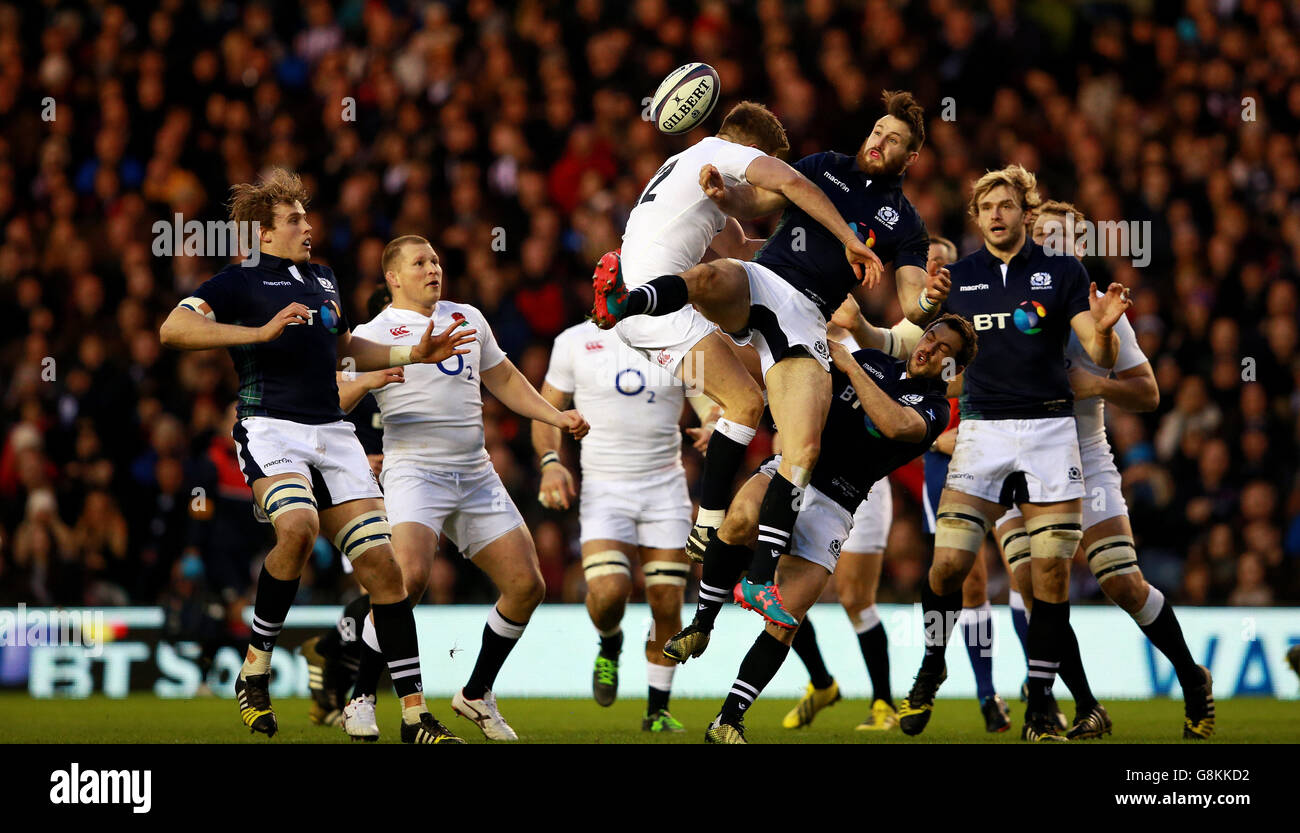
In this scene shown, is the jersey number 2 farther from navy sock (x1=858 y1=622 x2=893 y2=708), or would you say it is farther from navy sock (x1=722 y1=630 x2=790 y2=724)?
navy sock (x1=858 y1=622 x2=893 y2=708)

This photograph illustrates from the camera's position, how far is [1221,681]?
11320 mm

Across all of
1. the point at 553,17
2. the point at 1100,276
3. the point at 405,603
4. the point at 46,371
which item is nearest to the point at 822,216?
the point at 405,603

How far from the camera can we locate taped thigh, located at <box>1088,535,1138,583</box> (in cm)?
782

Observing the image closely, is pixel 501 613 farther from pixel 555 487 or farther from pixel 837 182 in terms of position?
pixel 837 182

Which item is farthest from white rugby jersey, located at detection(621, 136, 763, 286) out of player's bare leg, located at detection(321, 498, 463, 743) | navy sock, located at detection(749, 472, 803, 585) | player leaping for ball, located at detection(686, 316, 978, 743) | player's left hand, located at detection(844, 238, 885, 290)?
player's bare leg, located at detection(321, 498, 463, 743)

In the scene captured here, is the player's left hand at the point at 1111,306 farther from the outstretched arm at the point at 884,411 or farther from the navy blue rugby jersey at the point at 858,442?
the outstretched arm at the point at 884,411

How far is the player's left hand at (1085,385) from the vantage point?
313 inches

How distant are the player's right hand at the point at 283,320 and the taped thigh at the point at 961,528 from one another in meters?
3.29

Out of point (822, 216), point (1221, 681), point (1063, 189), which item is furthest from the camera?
point (1063, 189)

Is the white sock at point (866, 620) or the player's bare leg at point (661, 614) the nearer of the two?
the player's bare leg at point (661, 614)

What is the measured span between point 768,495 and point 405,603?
1.78 metres

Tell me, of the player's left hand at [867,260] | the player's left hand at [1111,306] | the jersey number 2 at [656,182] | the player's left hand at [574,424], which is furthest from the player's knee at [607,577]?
the player's left hand at [1111,306]

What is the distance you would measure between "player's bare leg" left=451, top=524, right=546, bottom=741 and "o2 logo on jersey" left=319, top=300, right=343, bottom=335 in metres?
1.39
